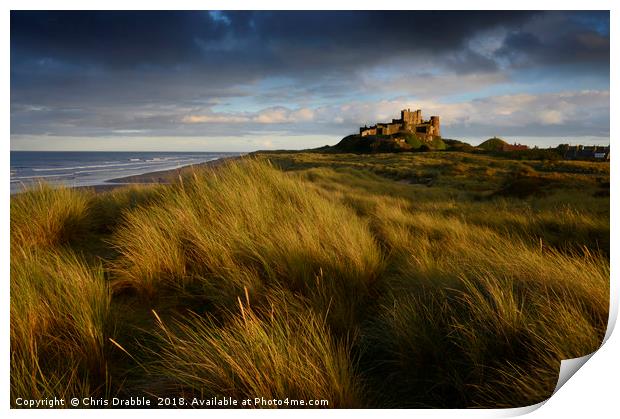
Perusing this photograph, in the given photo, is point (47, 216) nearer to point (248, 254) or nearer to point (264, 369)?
point (248, 254)

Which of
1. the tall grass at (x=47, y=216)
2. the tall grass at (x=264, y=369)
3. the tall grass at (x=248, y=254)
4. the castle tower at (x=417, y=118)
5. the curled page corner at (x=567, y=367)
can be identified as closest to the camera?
the tall grass at (x=264, y=369)

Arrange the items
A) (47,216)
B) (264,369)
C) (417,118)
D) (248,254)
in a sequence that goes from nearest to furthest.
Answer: (264,369), (248,254), (47,216), (417,118)

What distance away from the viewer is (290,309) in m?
1.84

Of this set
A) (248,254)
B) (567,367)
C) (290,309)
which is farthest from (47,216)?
(567,367)

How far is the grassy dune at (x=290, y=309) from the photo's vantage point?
149cm

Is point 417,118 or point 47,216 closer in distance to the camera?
point 47,216

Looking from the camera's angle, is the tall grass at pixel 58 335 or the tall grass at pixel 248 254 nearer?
the tall grass at pixel 58 335

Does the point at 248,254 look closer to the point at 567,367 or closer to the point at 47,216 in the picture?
the point at 567,367

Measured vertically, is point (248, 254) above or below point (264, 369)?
above

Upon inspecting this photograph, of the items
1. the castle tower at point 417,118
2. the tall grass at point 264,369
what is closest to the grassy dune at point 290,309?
the tall grass at point 264,369

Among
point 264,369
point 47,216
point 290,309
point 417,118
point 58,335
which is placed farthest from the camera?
point 417,118

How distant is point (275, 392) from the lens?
4.74ft

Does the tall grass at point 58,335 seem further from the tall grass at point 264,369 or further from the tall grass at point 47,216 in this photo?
the tall grass at point 47,216

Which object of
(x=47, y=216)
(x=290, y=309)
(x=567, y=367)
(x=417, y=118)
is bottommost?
(x=567, y=367)
